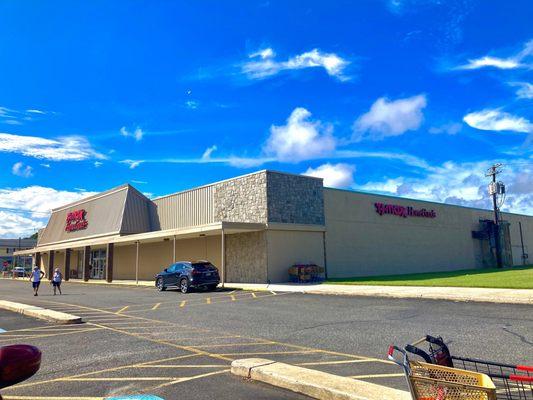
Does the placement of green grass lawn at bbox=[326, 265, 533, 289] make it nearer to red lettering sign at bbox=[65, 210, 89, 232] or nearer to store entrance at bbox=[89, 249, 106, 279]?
store entrance at bbox=[89, 249, 106, 279]

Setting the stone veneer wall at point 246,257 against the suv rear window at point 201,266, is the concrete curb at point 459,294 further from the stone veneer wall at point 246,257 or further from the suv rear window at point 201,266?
the stone veneer wall at point 246,257

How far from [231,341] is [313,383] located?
13.7ft

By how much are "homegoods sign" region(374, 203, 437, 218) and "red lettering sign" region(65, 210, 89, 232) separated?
3019 cm

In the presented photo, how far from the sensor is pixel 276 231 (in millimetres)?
28062

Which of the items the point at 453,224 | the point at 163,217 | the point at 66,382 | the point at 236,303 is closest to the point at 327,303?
the point at 236,303

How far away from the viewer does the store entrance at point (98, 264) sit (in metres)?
46.5

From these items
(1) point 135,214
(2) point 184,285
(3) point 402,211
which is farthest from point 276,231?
(1) point 135,214

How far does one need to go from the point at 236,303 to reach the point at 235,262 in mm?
11937

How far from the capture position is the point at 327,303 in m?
16.2

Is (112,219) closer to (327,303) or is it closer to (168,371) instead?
(327,303)

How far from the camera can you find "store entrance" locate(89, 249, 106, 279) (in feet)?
153

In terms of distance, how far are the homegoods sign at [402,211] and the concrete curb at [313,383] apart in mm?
29879

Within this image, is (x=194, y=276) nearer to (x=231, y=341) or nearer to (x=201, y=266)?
(x=201, y=266)

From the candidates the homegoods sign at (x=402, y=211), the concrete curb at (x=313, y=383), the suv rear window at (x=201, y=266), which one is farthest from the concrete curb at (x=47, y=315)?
the homegoods sign at (x=402, y=211)
